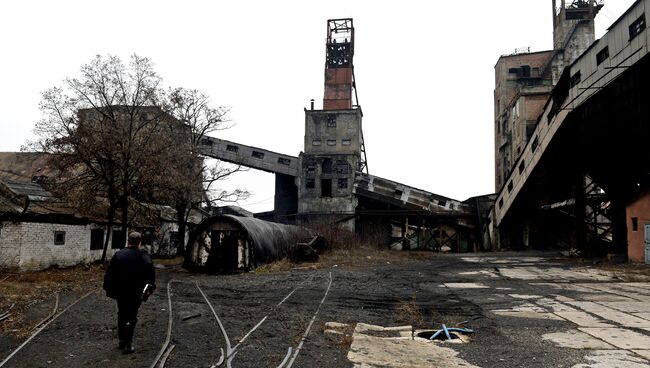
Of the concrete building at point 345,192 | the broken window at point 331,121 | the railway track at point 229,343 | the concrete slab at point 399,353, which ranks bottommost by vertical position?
the railway track at point 229,343

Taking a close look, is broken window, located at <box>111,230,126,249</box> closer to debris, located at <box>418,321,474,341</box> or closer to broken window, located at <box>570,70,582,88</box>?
debris, located at <box>418,321,474,341</box>

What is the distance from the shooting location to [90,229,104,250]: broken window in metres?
19.6

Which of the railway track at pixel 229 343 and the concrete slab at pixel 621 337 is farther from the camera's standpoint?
the concrete slab at pixel 621 337

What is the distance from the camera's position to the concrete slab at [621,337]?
19.0ft

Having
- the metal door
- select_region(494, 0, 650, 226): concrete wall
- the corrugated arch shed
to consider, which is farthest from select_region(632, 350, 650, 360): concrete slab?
the metal door

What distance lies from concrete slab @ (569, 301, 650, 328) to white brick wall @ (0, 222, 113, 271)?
54.3 ft

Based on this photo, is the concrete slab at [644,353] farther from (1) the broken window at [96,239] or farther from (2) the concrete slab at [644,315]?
(1) the broken window at [96,239]

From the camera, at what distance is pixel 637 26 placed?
49.9 feet

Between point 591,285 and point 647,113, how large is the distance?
712cm

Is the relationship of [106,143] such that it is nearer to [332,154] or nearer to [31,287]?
[31,287]

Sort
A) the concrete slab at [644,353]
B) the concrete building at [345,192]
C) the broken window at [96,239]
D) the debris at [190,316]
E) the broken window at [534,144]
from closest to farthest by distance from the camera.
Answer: the concrete slab at [644,353] < the debris at [190,316] < the broken window at [96,239] < the broken window at [534,144] < the concrete building at [345,192]

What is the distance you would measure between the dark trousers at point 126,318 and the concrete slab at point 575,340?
18.1 ft

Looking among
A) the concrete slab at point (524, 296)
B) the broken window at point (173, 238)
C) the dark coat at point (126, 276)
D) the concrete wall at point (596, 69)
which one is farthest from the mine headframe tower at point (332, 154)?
the dark coat at point (126, 276)

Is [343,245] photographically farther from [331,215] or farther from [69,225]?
[69,225]
